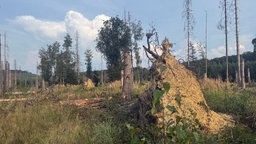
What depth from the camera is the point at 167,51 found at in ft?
29.8

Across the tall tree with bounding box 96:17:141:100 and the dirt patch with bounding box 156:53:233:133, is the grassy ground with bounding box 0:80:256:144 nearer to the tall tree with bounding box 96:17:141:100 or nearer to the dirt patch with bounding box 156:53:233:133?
the dirt patch with bounding box 156:53:233:133

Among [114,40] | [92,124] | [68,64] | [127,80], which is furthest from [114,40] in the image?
[92,124]


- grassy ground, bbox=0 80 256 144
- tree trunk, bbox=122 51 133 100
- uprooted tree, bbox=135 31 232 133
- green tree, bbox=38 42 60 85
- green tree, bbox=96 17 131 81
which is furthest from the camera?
green tree, bbox=38 42 60 85

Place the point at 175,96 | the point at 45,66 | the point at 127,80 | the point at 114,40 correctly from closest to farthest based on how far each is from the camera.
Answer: the point at 175,96 < the point at 127,80 < the point at 114,40 < the point at 45,66

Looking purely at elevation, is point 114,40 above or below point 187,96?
above

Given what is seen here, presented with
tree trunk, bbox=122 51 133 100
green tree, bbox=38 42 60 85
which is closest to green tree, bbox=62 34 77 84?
green tree, bbox=38 42 60 85

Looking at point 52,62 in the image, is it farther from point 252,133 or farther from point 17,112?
point 252,133

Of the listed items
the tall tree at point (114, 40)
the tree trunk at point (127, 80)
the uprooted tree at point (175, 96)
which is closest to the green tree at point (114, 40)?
the tall tree at point (114, 40)

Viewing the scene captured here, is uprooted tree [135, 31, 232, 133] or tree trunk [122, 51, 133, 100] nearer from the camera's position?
uprooted tree [135, 31, 232, 133]

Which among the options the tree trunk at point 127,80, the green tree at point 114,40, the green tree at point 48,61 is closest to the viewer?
the tree trunk at point 127,80

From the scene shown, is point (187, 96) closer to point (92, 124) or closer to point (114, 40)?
point (92, 124)

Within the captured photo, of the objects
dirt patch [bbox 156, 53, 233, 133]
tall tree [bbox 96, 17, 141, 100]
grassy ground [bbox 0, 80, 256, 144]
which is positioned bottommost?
grassy ground [bbox 0, 80, 256, 144]

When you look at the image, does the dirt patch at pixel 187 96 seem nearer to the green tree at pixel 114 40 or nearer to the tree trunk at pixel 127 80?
the tree trunk at pixel 127 80

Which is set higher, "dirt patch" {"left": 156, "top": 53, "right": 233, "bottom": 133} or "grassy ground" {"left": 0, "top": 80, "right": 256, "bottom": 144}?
"dirt patch" {"left": 156, "top": 53, "right": 233, "bottom": 133}
